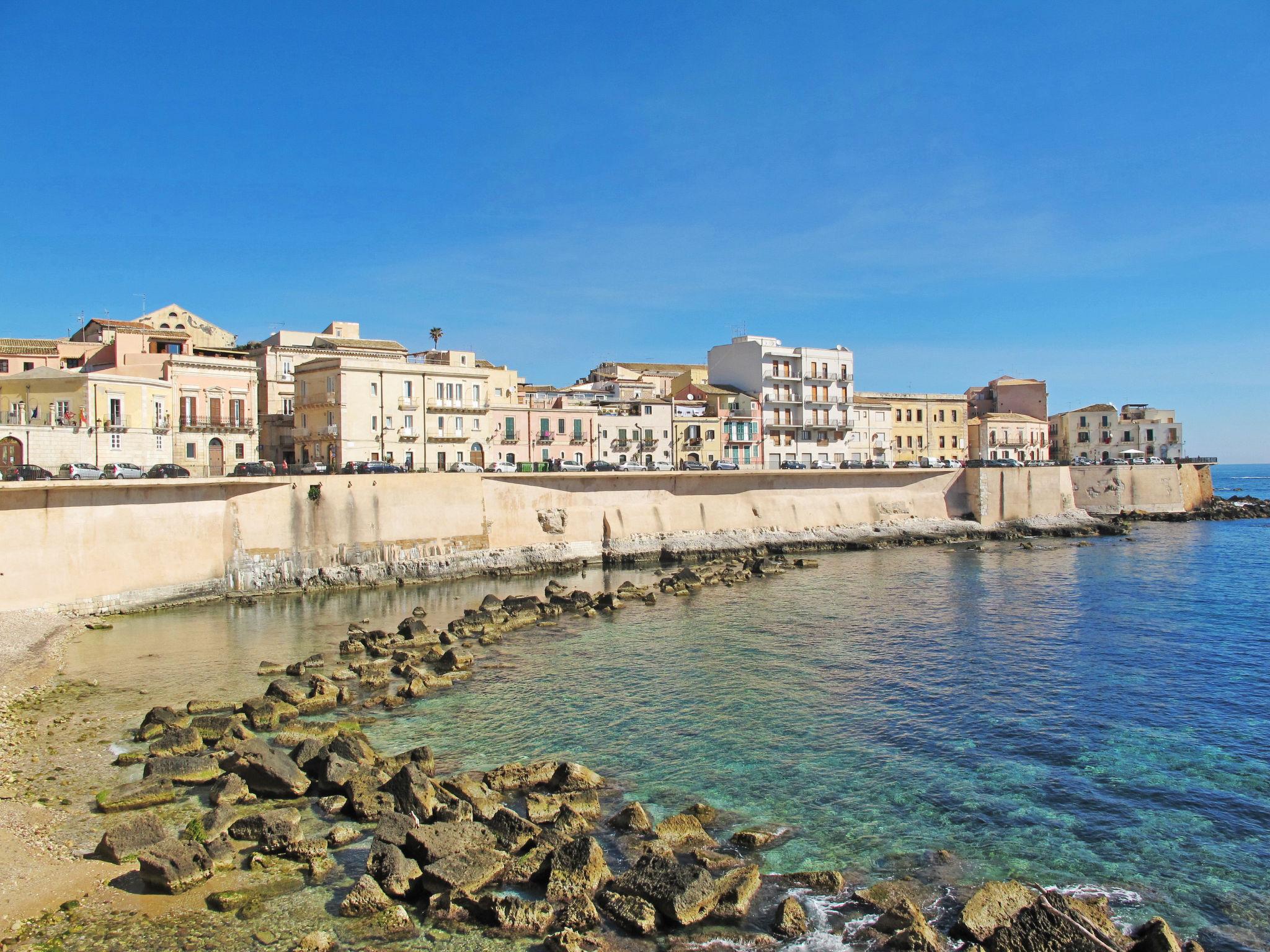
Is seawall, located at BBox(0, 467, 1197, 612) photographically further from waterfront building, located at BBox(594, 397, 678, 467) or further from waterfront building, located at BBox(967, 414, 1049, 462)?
waterfront building, located at BBox(967, 414, 1049, 462)

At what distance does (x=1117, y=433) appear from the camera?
323 feet

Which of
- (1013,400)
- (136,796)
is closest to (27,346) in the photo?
(136,796)

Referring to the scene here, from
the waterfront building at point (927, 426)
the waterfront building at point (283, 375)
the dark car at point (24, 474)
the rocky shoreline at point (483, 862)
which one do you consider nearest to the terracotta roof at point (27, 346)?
the waterfront building at point (283, 375)

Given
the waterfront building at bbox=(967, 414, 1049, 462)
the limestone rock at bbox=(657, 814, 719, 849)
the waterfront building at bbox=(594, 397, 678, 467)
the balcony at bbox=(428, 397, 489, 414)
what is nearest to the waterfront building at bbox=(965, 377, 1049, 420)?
the waterfront building at bbox=(967, 414, 1049, 462)

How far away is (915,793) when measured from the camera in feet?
52.2

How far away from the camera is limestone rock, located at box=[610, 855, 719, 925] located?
11594 millimetres

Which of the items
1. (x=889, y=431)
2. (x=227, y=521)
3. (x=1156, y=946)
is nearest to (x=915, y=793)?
(x=1156, y=946)

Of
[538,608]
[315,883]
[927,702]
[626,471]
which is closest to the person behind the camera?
[315,883]

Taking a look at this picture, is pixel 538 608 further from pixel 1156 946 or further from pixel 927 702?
pixel 1156 946

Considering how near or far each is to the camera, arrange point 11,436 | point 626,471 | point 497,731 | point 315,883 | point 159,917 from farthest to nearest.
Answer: point 626,471 < point 11,436 < point 497,731 < point 315,883 < point 159,917

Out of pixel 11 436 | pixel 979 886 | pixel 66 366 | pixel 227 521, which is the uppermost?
pixel 66 366

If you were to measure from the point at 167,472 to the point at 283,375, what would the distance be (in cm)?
2081

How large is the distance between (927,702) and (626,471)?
32.9 meters

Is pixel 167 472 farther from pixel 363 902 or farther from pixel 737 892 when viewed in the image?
pixel 737 892
